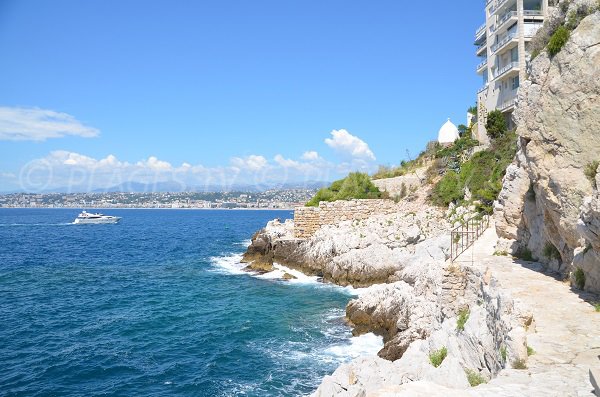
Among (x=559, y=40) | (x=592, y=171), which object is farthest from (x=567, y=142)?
(x=559, y=40)

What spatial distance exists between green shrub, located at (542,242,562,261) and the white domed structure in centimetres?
3868

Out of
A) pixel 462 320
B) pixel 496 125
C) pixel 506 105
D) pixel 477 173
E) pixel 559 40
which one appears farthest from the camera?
pixel 506 105

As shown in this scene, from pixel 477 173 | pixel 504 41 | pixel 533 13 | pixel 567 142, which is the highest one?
pixel 533 13

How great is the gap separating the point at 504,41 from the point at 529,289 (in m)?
31.7

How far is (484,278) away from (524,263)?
11.3ft

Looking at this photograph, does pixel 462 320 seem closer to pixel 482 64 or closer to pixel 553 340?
pixel 553 340

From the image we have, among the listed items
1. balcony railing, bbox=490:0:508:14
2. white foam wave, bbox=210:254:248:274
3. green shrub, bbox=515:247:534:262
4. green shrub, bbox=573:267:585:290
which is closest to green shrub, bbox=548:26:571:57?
green shrub, bbox=573:267:585:290

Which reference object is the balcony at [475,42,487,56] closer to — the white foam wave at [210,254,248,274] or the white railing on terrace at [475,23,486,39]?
the white railing on terrace at [475,23,486,39]

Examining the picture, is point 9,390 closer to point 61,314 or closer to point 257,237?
point 61,314

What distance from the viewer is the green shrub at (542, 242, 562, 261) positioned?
40.0ft

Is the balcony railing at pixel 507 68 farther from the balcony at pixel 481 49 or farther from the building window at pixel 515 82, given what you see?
the balcony at pixel 481 49

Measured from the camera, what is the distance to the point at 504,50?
3681 cm

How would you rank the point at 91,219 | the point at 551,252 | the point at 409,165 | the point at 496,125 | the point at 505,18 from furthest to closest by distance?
the point at 91,219 < the point at 409,165 < the point at 505,18 < the point at 496,125 < the point at 551,252

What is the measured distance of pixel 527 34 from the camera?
34.5 m
